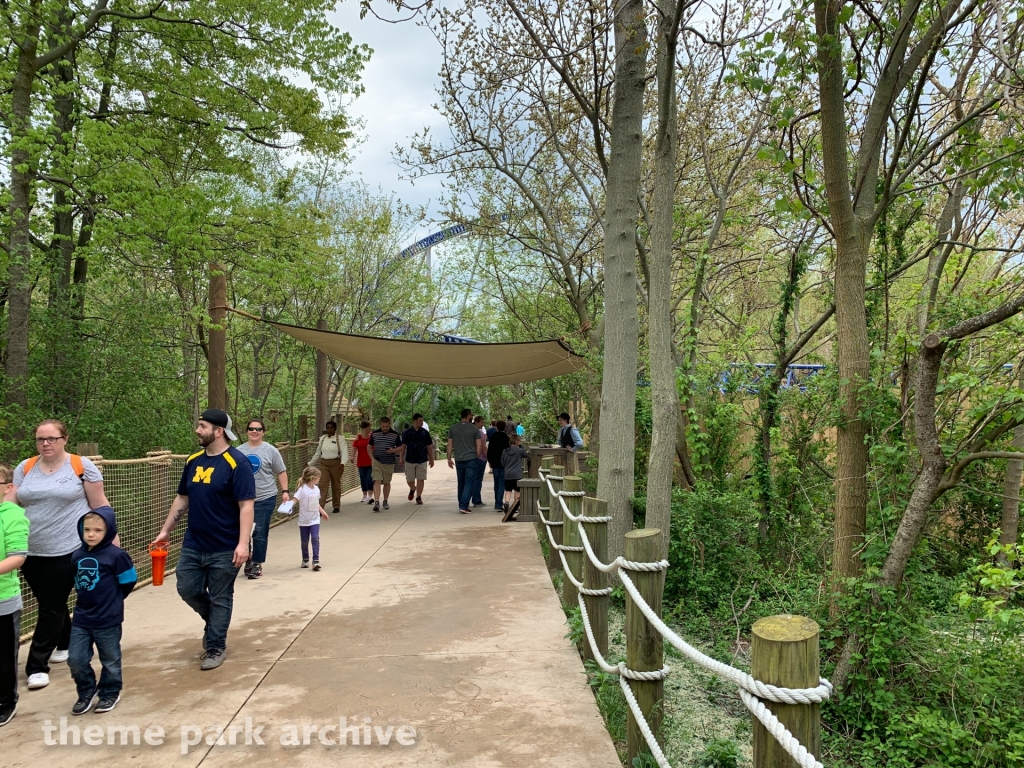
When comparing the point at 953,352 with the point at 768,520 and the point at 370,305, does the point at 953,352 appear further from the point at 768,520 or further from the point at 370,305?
the point at 370,305

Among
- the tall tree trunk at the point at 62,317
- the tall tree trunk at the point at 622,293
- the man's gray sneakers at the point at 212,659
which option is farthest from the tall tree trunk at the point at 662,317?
the tall tree trunk at the point at 62,317

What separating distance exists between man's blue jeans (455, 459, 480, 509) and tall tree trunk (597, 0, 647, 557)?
5288 mm


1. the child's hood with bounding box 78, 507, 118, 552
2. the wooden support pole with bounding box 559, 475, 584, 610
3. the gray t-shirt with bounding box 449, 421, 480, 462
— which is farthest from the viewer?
the gray t-shirt with bounding box 449, 421, 480, 462

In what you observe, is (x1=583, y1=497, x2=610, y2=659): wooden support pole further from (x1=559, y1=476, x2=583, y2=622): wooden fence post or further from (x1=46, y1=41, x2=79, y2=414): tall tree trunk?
(x1=46, y1=41, x2=79, y2=414): tall tree trunk

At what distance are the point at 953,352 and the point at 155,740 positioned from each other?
4768mm

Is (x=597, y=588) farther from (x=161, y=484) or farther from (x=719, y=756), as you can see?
(x=161, y=484)

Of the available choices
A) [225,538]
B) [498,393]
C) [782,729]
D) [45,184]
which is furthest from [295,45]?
[498,393]

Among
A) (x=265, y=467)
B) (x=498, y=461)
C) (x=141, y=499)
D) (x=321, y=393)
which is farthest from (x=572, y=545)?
(x=321, y=393)

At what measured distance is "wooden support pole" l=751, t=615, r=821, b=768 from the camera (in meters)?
1.81

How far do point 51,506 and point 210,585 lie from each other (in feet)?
3.23

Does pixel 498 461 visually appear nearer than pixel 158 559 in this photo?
No

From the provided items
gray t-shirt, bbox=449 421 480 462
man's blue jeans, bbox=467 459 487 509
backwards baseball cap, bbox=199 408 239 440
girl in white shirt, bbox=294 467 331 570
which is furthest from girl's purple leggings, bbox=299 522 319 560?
man's blue jeans, bbox=467 459 487 509

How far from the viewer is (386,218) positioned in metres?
17.3

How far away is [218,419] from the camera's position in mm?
4324
